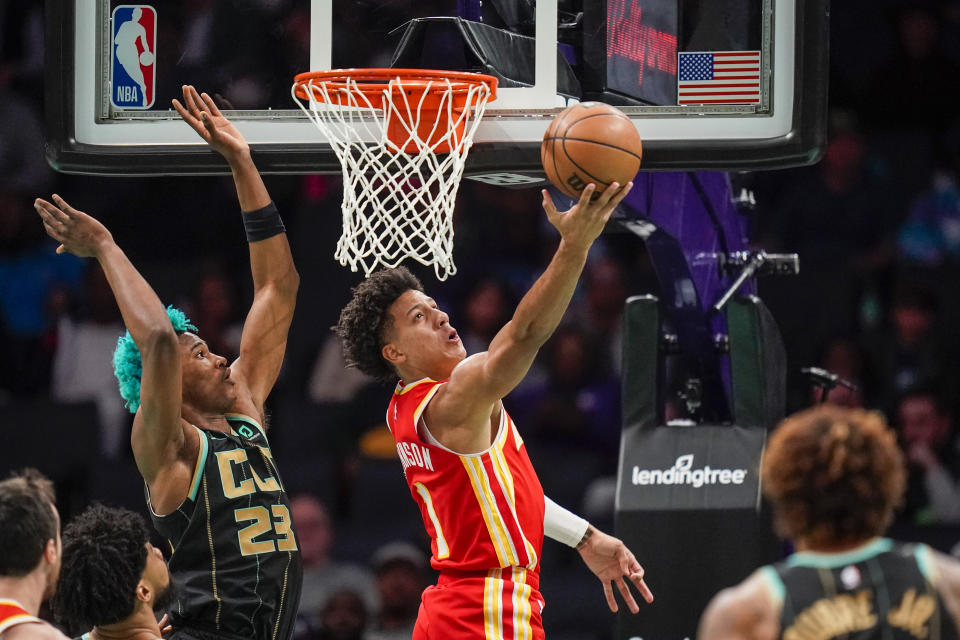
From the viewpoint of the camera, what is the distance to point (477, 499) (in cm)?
435

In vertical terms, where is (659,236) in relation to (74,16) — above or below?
below

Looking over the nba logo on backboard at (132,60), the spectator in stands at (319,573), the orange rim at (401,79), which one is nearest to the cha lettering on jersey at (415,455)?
the orange rim at (401,79)

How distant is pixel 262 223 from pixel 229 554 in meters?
1.13

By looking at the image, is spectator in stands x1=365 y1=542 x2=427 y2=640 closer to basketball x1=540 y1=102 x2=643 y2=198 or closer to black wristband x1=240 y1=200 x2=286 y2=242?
black wristband x1=240 y1=200 x2=286 y2=242

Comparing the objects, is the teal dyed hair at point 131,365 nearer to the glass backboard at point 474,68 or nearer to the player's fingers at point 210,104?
the glass backboard at point 474,68

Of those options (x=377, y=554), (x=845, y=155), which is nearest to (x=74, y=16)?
(x=377, y=554)

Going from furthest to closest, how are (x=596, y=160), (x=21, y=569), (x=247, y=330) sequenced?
(x=247, y=330) → (x=596, y=160) → (x=21, y=569)

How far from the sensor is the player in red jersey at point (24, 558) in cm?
336

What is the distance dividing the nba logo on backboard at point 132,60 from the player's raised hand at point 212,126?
197mm

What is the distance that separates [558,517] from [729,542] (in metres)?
0.87

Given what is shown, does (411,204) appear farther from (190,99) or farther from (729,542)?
(729,542)

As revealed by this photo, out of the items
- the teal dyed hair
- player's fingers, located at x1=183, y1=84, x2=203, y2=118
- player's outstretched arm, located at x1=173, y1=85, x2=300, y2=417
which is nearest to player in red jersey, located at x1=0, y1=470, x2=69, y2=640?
the teal dyed hair

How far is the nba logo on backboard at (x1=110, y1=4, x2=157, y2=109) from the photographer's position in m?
4.96

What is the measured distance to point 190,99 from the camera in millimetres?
4793
